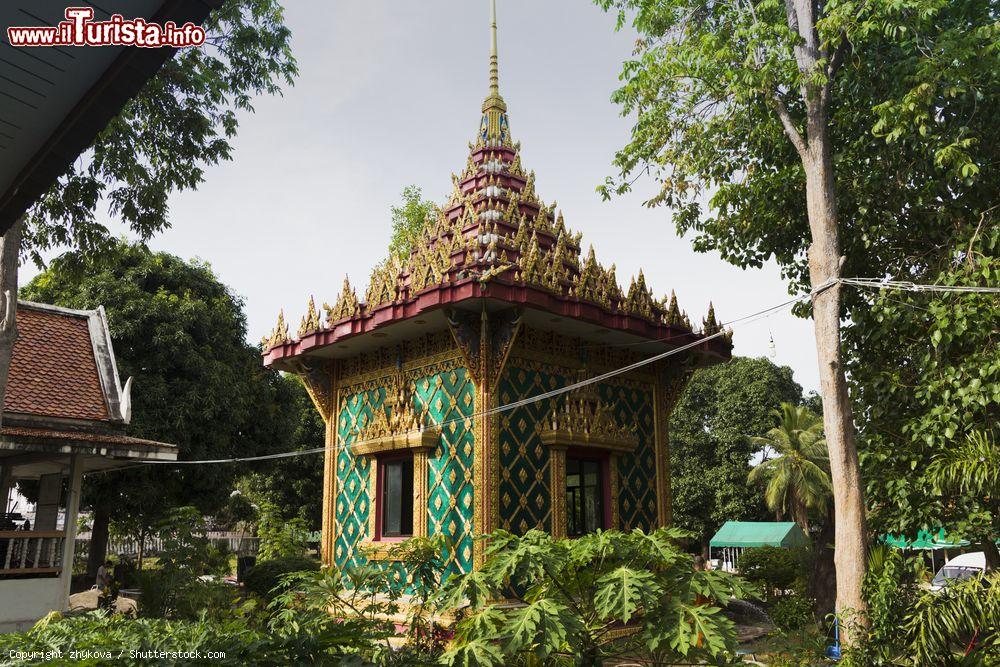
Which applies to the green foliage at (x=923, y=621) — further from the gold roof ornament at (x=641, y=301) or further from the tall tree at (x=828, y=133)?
the gold roof ornament at (x=641, y=301)

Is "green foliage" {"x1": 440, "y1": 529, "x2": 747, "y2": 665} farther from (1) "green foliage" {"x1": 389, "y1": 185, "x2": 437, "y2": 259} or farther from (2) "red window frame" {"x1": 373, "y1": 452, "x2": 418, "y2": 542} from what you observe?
(1) "green foliage" {"x1": 389, "y1": 185, "x2": 437, "y2": 259}

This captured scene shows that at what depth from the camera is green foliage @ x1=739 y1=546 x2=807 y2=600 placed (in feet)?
80.1

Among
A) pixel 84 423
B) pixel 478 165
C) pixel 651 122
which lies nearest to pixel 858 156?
pixel 651 122

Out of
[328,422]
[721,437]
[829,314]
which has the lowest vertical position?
[328,422]

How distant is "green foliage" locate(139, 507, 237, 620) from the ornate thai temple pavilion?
229 centimetres

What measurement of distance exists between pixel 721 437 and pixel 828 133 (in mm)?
27701

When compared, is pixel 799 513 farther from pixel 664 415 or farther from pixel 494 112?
pixel 494 112

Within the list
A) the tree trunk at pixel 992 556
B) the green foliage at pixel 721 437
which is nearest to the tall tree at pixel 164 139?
the tree trunk at pixel 992 556

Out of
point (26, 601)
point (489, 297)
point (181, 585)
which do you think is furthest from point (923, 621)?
point (26, 601)

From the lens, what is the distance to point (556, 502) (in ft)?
40.3

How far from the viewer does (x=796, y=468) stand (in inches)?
1355

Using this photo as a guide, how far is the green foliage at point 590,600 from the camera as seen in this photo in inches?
261

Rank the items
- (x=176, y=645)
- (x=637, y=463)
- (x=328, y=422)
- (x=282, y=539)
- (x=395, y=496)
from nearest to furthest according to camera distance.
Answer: (x=176, y=645) → (x=395, y=496) → (x=637, y=463) → (x=328, y=422) → (x=282, y=539)

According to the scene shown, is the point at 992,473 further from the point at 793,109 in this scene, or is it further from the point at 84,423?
the point at 84,423
